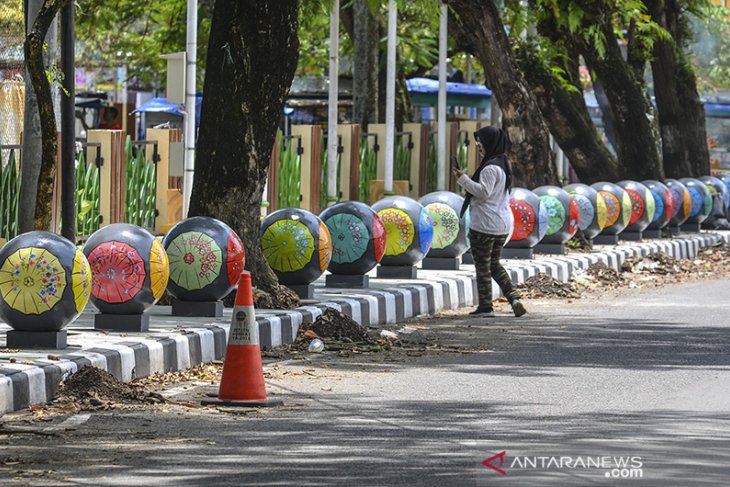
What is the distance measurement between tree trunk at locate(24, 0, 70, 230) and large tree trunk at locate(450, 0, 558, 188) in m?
11.0

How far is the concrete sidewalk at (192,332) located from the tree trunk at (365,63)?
9727 mm

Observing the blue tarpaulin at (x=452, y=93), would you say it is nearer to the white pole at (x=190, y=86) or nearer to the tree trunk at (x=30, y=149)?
the white pole at (x=190, y=86)

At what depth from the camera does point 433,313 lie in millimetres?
16391

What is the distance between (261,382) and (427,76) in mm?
36919

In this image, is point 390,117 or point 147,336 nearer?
point 147,336

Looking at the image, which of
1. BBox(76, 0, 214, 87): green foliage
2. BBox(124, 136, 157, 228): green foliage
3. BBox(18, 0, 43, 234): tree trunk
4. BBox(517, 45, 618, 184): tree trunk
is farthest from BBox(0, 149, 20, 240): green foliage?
BBox(517, 45, 618, 184): tree trunk

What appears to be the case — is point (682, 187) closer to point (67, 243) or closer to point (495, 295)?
point (495, 295)

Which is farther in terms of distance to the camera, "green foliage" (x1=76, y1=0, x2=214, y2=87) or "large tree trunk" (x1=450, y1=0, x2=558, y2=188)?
"green foliage" (x1=76, y1=0, x2=214, y2=87)

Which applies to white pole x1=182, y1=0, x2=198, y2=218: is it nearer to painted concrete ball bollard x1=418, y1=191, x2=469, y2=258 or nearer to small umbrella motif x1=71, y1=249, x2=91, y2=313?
painted concrete ball bollard x1=418, y1=191, x2=469, y2=258

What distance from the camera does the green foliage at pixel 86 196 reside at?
18859mm

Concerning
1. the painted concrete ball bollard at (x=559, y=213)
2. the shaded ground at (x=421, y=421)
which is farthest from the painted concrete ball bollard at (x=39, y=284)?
the painted concrete ball bollard at (x=559, y=213)

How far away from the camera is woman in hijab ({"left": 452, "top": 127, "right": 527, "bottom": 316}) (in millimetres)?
15898

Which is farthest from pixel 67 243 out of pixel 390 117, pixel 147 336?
pixel 390 117

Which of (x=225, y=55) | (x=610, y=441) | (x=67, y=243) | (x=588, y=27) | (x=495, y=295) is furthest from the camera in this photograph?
(x=588, y=27)
